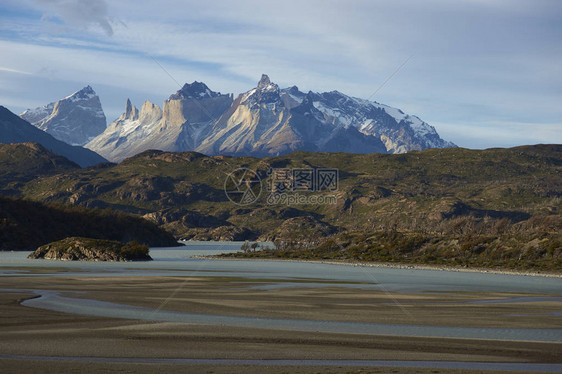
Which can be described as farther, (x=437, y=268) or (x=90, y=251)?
(x=90, y=251)

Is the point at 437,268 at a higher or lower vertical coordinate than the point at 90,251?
higher

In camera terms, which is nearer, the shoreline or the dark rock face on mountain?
the shoreline

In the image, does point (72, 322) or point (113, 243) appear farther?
point (113, 243)

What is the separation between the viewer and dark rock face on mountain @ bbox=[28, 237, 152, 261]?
12006 centimetres

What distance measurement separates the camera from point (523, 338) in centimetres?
2873

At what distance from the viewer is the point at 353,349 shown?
84.7 feet

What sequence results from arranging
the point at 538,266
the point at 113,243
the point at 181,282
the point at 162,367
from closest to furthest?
the point at 162,367, the point at 181,282, the point at 538,266, the point at 113,243

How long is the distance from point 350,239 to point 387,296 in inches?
3959

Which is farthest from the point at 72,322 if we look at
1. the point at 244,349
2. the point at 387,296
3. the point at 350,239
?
the point at 350,239

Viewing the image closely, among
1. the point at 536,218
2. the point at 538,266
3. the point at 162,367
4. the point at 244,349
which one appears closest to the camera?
the point at 162,367

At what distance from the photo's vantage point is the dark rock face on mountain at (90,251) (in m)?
120

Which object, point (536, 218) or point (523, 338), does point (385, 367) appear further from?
point (536, 218)

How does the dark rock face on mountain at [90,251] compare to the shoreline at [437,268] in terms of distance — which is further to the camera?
the dark rock face on mountain at [90,251]

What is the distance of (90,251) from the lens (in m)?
121
